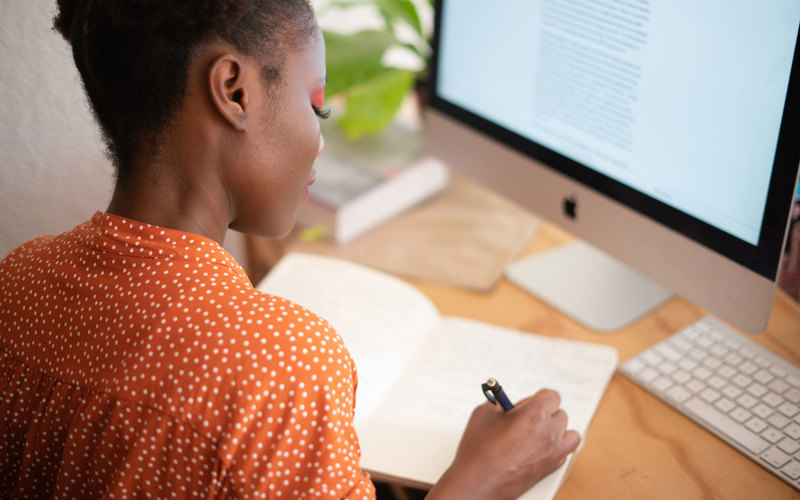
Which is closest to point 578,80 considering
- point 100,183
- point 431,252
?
point 431,252

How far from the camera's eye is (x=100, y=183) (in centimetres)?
88

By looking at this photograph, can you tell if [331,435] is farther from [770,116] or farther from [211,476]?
[770,116]

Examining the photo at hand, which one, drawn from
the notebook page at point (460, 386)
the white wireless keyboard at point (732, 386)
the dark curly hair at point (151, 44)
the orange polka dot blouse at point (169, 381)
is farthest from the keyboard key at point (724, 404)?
the dark curly hair at point (151, 44)

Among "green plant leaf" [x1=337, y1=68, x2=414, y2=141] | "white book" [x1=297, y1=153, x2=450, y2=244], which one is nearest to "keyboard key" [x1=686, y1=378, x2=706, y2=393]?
"white book" [x1=297, y1=153, x2=450, y2=244]

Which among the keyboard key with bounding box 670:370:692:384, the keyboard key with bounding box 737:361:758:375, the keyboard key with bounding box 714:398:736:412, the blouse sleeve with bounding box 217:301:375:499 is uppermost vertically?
the blouse sleeve with bounding box 217:301:375:499

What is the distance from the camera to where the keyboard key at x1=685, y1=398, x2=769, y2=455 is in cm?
70

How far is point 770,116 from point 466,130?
0.44 meters

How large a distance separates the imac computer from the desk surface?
35mm

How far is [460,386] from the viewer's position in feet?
2.59

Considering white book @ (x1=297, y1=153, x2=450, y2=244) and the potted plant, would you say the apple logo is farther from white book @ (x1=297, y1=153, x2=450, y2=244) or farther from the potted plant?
the potted plant

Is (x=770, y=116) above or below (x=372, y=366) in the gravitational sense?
above

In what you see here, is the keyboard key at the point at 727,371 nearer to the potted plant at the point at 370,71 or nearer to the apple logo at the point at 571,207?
the apple logo at the point at 571,207

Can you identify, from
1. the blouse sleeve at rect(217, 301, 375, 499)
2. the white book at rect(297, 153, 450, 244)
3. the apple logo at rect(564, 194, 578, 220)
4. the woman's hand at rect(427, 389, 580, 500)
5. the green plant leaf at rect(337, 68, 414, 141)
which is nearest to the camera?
the blouse sleeve at rect(217, 301, 375, 499)

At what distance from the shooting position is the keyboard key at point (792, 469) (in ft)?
2.18
